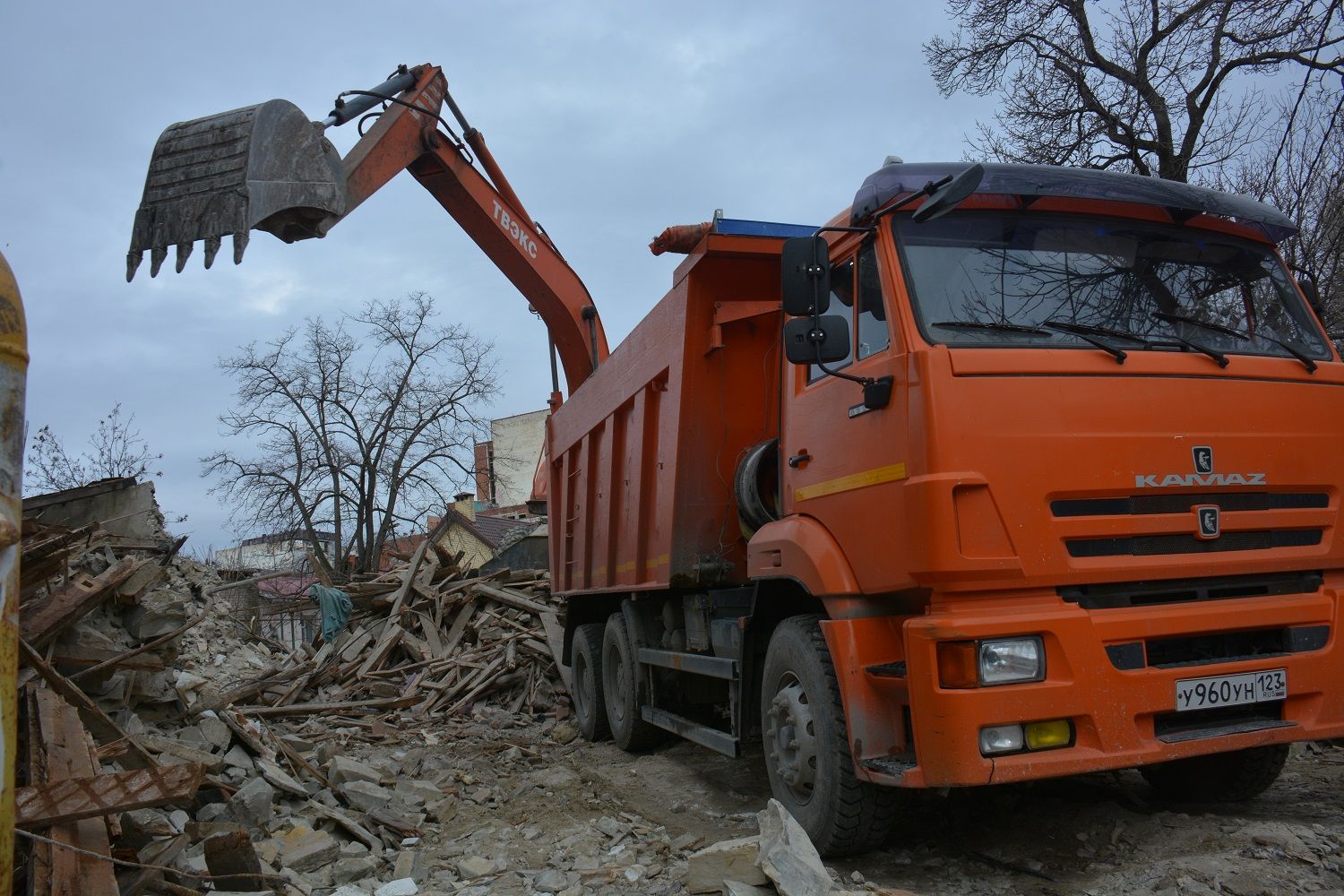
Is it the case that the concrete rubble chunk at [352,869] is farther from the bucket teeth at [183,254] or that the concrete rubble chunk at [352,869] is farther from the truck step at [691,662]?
the bucket teeth at [183,254]

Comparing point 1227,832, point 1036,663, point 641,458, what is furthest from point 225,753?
point 1227,832

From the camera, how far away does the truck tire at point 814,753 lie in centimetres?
436

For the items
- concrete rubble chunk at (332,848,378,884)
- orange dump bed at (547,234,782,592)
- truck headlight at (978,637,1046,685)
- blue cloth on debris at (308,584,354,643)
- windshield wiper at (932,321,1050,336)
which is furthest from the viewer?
blue cloth on debris at (308,584,354,643)

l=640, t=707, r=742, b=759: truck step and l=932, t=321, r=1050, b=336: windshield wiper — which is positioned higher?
l=932, t=321, r=1050, b=336: windshield wiper

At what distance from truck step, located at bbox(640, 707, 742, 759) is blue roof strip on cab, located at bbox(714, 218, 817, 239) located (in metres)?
2.99

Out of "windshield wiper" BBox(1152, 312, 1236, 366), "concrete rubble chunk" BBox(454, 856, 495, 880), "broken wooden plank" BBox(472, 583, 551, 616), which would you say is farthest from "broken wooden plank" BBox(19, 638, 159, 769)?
"broken wooden plank" BBox(472, 583, 551, 616)

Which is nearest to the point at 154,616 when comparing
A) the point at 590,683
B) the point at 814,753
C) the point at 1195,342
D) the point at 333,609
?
the point at 590,683

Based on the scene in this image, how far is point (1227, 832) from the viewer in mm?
4219

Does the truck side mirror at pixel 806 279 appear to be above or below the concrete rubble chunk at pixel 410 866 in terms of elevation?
above

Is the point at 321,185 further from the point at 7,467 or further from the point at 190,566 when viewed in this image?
the point at 190,566

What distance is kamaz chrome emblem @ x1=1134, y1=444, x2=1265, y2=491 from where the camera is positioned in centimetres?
398

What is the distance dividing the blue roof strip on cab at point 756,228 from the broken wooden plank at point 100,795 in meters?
4.00

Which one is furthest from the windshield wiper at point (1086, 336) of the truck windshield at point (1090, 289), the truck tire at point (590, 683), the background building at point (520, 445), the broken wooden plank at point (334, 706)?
the background building at point (520, 445)

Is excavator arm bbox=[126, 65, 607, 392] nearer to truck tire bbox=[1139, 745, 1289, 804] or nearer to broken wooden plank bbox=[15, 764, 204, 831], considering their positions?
broken wooden plank bbox=[15, 764, 204, 831]
